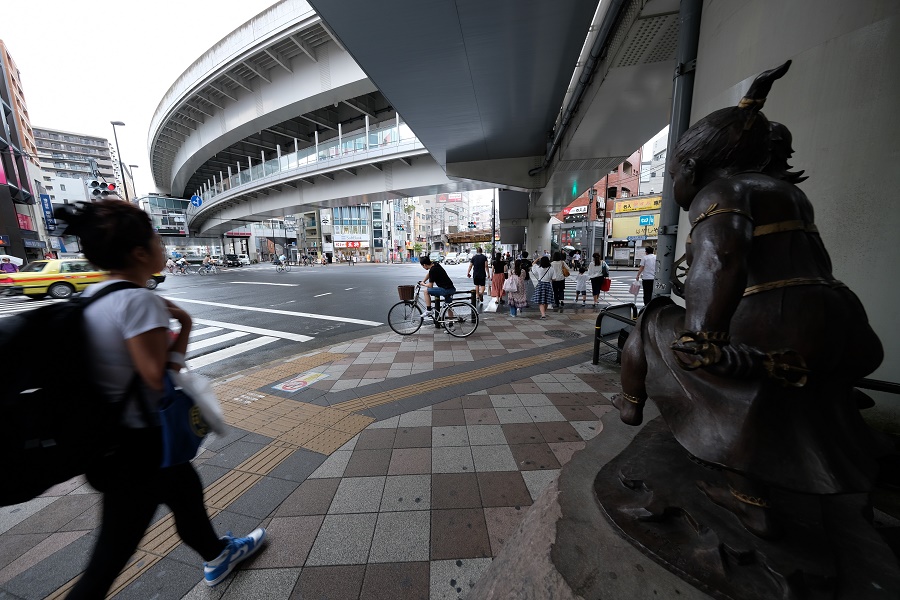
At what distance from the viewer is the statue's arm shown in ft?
4.11

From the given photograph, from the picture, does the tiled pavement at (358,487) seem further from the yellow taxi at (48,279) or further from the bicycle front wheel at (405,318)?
the yellow taxi at (48,279)

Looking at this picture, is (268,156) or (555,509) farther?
(268,156)

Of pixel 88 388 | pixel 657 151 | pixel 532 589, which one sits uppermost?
pixel 657 151

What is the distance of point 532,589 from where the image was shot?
4.78 feet

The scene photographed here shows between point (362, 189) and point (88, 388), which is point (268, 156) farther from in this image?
point (88, 388)

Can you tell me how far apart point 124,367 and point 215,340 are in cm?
732

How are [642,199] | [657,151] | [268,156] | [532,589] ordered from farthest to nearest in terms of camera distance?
[657,151]
[642,199]
[268,156]
[532,589]

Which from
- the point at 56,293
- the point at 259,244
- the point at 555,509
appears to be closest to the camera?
the point at 555,509

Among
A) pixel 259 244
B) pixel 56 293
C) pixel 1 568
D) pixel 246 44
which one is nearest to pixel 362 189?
pixel 246 44

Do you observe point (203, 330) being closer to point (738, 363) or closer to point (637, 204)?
point (738, 363)

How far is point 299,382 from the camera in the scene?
4863mm

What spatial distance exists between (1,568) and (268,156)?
31.3 meters

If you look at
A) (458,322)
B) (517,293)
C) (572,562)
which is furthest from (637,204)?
(572,562)

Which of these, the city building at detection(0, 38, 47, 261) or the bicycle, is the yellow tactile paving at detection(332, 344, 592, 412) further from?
the city building at detection(0, 38, 47, 261)
